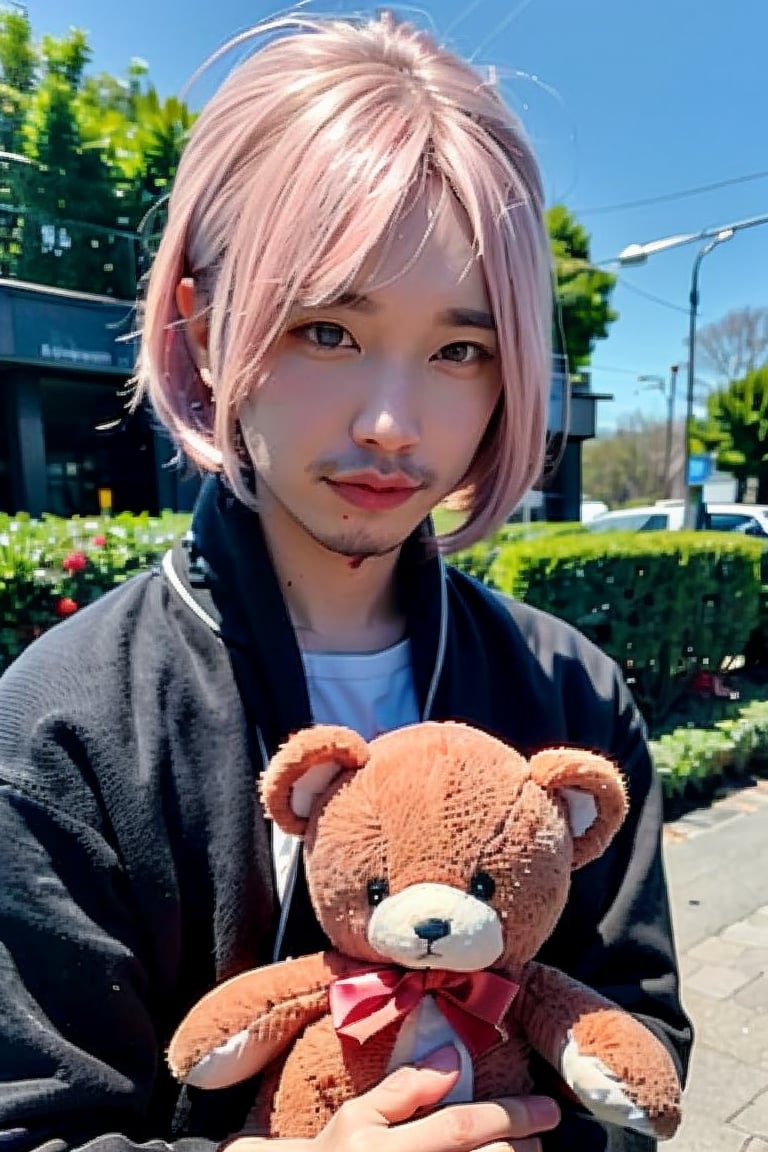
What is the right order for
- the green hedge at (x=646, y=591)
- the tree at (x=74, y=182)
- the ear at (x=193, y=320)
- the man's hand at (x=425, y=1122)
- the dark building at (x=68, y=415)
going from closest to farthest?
the man's hand at (x=425, y=1122) < the ear at (x=193, y=320) < the green hedge at (x=646, y=591) < the dark building at (x=68, y=415) < the tree at (x=74, y=182)

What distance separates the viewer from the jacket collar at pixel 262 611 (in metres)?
1.04

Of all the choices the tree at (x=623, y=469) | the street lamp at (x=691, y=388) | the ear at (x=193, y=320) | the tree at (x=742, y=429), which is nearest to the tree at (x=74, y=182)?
the street lamp at (x=691, y=388)

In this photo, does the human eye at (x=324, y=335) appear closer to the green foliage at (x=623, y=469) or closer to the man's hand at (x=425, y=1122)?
the man's hand at (x=425, y=1122)

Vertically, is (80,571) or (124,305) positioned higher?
(124,305)

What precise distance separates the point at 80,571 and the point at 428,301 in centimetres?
316

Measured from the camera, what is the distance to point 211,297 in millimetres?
1072

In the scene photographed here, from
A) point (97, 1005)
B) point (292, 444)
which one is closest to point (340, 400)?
point (292, 444)

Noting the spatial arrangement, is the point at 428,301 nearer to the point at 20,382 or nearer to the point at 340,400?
the point at 340,400

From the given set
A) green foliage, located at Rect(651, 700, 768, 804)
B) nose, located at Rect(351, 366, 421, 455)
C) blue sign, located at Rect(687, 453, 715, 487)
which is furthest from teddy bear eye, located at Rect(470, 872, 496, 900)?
blue sign, located at Rect(687, 453, 715, 487)

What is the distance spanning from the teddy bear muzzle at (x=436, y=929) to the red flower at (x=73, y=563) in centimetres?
324

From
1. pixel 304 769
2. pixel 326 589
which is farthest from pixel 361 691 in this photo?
pixel 304 769

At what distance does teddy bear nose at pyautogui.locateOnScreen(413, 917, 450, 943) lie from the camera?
0.78 m

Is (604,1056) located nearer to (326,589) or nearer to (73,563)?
(326,589)

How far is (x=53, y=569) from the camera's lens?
3729mm
